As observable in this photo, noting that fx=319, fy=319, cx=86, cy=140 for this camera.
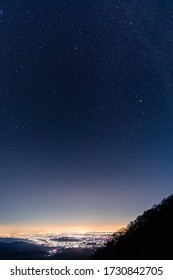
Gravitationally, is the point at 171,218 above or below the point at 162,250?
above

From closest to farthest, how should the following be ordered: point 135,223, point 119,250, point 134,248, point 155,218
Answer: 1. point 134,248
2. point 119,250
3. point 155,218
4. point 135,223

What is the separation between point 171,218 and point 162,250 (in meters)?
13.0
